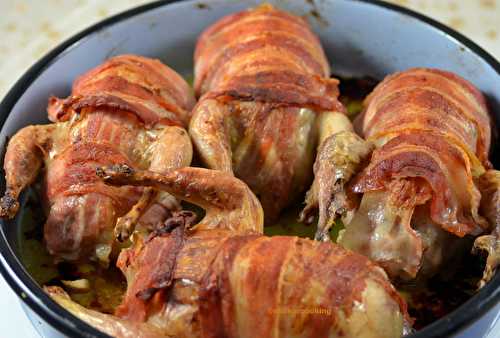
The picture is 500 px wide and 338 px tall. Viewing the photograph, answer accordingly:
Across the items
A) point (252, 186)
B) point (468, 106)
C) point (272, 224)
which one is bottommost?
point (272, 224)

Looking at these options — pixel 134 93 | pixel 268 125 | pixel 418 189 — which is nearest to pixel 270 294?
pixel 418 189

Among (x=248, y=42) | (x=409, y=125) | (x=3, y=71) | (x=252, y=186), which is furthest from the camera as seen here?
(x=3, y=71)

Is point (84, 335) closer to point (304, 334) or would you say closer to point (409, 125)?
point (304, 334)

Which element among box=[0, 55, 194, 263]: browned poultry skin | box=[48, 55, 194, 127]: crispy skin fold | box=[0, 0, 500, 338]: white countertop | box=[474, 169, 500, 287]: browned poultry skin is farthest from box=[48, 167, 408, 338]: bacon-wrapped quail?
box=[0, 0, 500, 338]: white countertop

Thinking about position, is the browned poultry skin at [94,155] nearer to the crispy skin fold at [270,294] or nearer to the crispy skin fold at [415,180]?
the crispy skin fold at [270,294]

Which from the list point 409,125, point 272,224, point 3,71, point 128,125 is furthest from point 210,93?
Answer: point 3,71

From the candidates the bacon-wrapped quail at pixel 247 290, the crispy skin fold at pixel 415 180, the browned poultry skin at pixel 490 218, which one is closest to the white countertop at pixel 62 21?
the crispy skin fold at pixel 415 180
